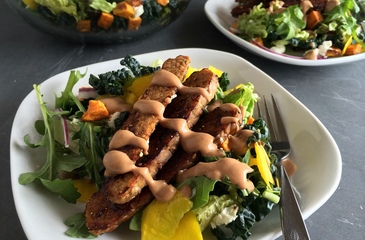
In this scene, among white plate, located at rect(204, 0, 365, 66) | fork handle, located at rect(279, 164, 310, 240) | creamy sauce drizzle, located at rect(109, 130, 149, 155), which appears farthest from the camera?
white plate, located at rect(204, 0, 365, 66)

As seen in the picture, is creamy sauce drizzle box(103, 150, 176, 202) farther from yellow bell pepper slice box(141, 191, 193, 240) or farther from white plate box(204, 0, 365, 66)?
white plate box(204, 0, 365, 66)

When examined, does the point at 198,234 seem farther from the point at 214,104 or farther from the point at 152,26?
the point at 152,26

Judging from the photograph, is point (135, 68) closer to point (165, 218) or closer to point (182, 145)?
point (182, 145)

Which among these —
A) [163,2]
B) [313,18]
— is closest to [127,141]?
[163,2]

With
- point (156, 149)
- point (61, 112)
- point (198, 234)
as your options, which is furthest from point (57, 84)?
point (198, 234)

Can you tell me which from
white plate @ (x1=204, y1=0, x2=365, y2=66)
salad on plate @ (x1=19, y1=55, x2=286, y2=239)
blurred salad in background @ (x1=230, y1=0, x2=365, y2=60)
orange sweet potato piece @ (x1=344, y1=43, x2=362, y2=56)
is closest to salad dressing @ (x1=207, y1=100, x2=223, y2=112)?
salad on plate @ (x1=19, y1=55, x2=286, y2=239)

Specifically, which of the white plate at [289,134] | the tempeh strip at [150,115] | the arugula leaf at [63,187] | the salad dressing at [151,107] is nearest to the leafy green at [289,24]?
the white plate at [289,134]
